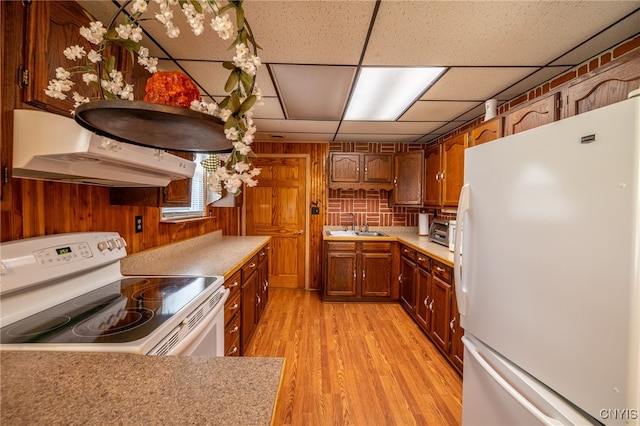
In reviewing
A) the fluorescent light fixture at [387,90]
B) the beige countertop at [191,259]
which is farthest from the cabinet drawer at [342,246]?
the fluorescent light fixture at [387,90]

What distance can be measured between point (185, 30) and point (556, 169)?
1833 millimetres

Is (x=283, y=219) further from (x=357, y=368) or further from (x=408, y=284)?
(x=357, y=368)

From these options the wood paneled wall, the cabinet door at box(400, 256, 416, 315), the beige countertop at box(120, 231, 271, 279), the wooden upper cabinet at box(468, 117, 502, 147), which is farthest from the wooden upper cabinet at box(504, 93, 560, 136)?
the wood paneled wall

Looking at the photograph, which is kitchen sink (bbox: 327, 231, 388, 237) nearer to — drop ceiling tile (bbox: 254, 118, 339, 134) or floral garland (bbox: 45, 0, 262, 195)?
drop ceiling tile (bbox: 254, 118, 339, 134)

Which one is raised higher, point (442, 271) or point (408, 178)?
point (408, 178)

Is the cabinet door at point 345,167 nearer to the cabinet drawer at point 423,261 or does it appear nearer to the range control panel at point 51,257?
the cabinet drawer at point 423,261

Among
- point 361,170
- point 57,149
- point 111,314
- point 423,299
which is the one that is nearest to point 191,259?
point 111,314

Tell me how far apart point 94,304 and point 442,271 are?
2413 mm

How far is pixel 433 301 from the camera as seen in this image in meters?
2.51

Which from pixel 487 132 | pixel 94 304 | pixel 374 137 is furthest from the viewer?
pixel 374 137

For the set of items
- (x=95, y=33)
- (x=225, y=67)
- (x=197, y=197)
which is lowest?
(x=197, y=197)

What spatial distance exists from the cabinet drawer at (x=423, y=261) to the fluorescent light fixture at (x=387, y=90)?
1.52m

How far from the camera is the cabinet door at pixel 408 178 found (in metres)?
3.46

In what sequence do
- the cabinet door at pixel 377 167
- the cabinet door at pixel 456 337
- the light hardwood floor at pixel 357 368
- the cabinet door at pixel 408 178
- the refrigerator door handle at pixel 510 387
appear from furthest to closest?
the cabinet door at pixel 377 167, the cabinet door at pixel 408 178, the cabinet door at pixel 456 337, the light hardwood floor at pixel 357 368, the refrigerator door handle at pixel 510 387
